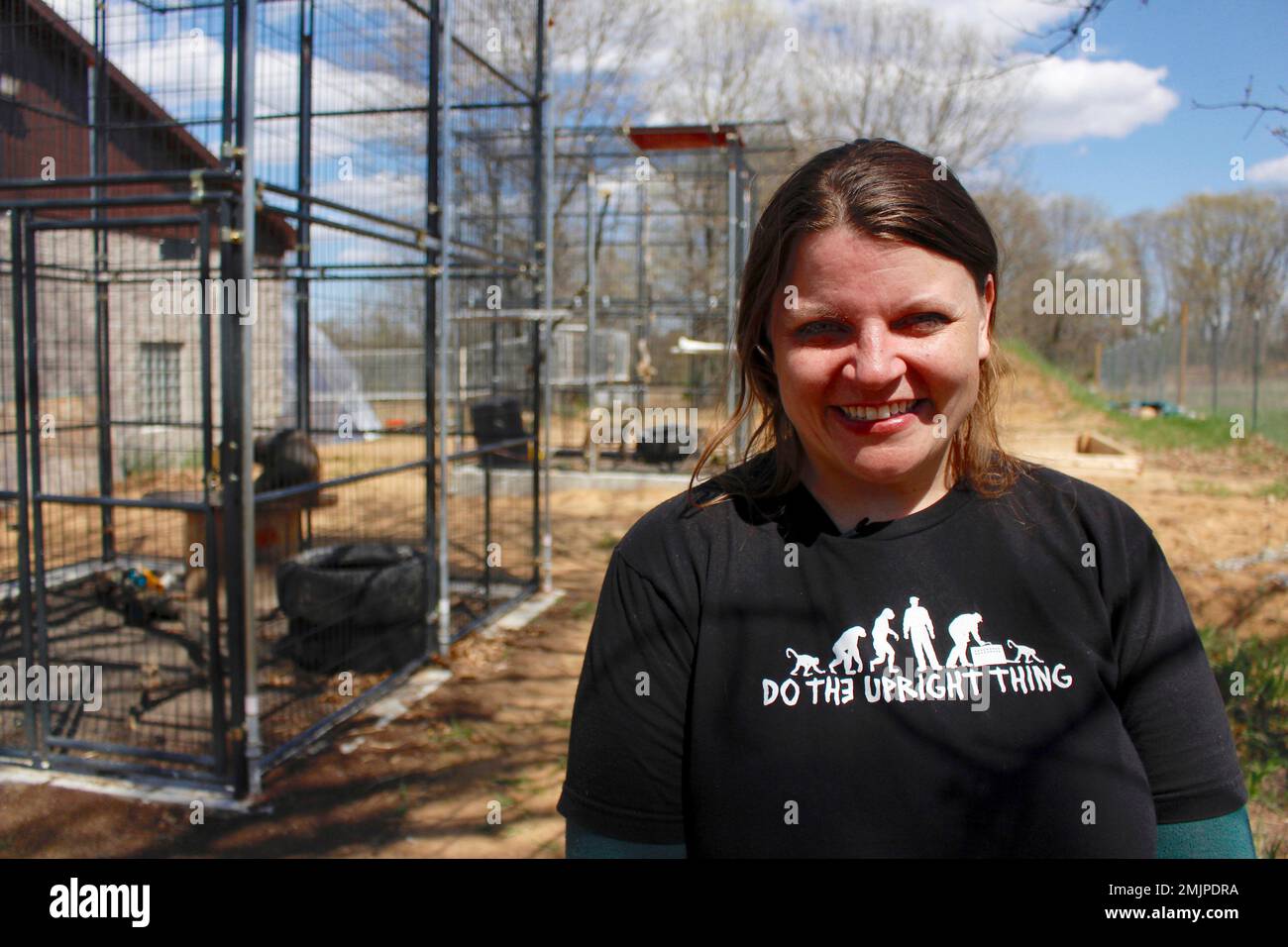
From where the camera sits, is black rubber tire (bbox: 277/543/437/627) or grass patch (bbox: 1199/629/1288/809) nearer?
grass patch (bbox: 1199/629/1288/809)

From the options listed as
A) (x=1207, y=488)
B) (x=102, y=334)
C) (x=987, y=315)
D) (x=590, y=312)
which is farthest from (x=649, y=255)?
(x=987, y=315)

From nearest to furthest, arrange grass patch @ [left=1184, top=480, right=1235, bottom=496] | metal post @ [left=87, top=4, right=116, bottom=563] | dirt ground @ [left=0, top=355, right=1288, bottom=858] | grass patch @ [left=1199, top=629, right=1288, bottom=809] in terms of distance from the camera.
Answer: dirt ground @ [left=0, top=355, right=1288, bottom=858] → grass patch @ [left=1199, top=629, right=1288, bottom=809] → metal post @ [left=87, top=4, right=116, bottom=563] → grass patch @ [left=1184, top=480, right=1235, bottom=496]

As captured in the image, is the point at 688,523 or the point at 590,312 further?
the point at 590,312

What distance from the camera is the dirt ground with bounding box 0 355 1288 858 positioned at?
4164 millimetres

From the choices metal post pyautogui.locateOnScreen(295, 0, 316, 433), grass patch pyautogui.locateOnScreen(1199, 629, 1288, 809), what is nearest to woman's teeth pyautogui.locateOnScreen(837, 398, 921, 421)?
grass patch pyautogui.locateOnScreen(1199, 629, 1288, 809)

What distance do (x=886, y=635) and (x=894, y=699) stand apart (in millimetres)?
86

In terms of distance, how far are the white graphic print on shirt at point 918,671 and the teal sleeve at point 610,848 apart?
233 millimetres

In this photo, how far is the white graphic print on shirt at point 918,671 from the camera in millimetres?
1358

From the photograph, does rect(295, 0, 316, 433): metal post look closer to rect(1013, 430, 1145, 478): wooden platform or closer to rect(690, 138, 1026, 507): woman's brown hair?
rect(690, 138, 1026, 507): woman's brown hair

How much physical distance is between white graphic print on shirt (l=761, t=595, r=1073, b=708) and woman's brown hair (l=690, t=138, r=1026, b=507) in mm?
260

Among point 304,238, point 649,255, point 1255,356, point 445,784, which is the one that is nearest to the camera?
point 445,784

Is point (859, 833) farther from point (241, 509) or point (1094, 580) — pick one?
point (241, 509)

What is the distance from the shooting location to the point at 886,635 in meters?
1.39

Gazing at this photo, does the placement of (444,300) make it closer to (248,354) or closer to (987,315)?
(248,354)
